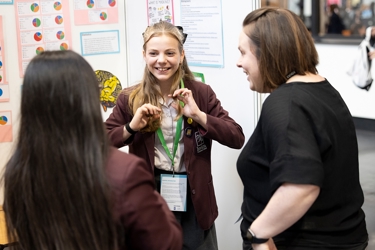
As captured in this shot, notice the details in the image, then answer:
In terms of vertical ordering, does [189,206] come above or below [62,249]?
below

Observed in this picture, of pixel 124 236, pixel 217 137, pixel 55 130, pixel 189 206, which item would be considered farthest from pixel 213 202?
pixel 55 130

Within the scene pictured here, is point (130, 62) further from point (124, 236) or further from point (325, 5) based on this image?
point (124, 236)

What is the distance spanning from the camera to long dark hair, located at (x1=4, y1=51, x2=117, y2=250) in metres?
1.30

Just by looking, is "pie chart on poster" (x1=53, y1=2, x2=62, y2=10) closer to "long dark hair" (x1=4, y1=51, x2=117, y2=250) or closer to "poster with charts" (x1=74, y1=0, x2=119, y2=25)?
"poster with charts" (x1=74, y1=0, x2=119, y2=25)

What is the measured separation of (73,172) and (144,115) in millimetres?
1046

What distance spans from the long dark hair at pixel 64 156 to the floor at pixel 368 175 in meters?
2.53

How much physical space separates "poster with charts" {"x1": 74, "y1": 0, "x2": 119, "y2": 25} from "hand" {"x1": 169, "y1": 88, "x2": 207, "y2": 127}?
1.38 metres

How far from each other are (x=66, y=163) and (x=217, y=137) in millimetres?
1176

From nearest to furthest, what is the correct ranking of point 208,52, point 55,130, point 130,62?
point 55,130 < point 208,52 < point 130,62

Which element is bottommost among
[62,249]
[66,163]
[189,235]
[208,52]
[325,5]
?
Answer: [189,235]

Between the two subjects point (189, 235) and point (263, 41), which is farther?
point (189, 235)

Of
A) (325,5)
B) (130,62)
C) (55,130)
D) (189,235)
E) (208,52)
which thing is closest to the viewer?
(55,130)

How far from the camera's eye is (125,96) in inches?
100

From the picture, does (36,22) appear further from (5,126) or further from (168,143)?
(168,143)
